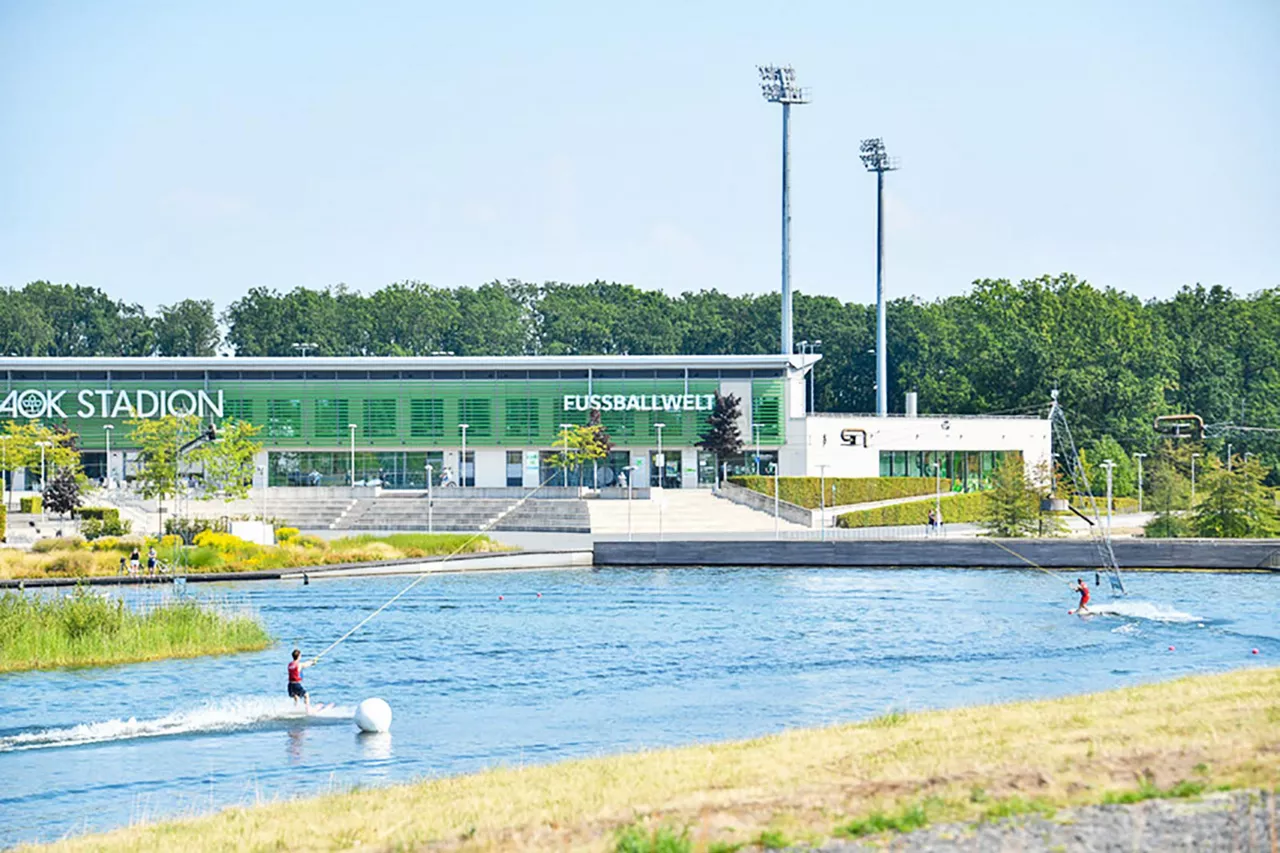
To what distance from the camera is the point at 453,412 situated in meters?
102

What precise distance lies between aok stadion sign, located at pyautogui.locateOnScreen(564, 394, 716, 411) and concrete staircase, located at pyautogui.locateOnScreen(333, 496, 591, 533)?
14.9 m

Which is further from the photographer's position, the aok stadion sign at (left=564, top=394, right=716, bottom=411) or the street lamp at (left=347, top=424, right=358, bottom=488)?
the aok stadion sign at (left=564, top=394, right=716, bottom=411)

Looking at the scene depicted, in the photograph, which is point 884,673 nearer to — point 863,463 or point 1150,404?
point 863,463

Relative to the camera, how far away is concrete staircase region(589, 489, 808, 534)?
80125 millimetres

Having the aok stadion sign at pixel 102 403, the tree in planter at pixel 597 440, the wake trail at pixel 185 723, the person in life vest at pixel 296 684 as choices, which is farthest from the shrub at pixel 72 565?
the aok stadion sign at pixel 102 403

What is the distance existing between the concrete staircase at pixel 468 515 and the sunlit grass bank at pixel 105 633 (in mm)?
40614

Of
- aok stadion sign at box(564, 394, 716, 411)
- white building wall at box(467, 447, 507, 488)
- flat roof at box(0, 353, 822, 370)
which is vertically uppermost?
flat roof at box(0, 353, 822, 370)

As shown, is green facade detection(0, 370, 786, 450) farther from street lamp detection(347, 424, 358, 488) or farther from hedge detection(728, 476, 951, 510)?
hedge detection(728, 476, 951, 510)

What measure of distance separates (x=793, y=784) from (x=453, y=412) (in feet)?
286

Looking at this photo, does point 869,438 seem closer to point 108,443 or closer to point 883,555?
point 883,555

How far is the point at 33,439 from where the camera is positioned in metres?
90.6

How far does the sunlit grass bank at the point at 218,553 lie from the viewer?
5444 centimetres

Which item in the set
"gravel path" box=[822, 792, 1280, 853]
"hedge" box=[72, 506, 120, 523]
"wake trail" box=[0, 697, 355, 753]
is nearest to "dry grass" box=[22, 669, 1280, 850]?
"gravel path" box=[822, 792, 1280, 853]

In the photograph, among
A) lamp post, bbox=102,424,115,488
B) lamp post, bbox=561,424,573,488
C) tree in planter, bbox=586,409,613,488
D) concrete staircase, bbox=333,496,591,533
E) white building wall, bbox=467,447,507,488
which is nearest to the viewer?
concrete staircase, bbox=333,496,591,533
